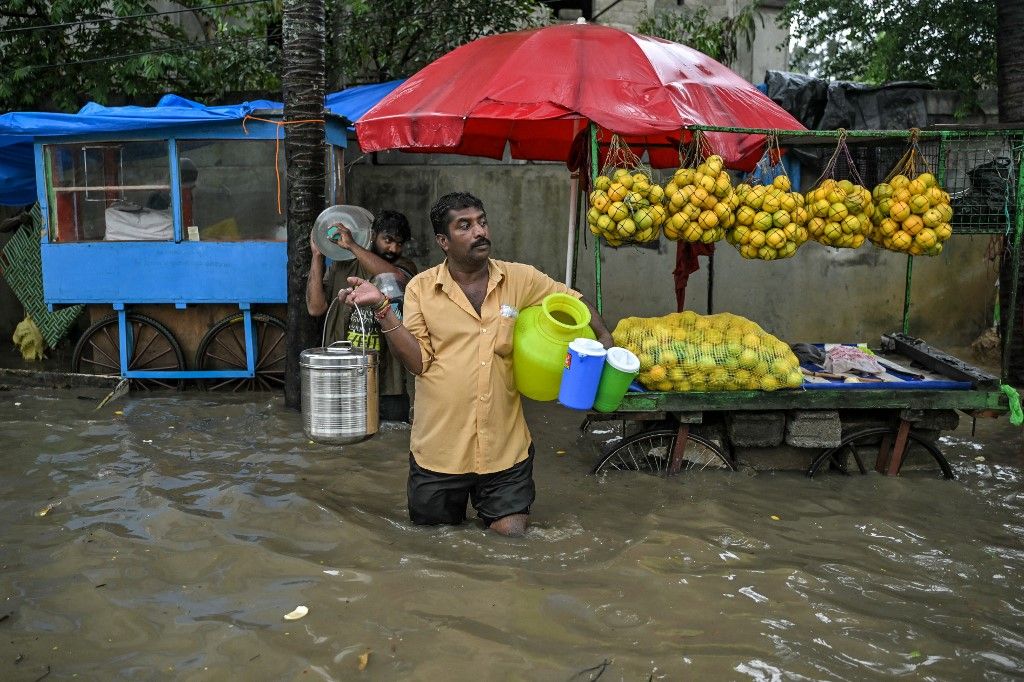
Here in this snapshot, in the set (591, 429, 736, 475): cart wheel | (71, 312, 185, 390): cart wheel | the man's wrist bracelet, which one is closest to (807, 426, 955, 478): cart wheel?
(591, 429, 736, 475): cart wheel

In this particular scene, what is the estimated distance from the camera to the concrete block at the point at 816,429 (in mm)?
5215

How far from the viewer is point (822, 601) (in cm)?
365

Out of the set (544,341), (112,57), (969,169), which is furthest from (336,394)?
(112,57)

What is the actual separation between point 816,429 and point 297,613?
3.25 m

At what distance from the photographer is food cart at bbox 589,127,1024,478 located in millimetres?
5113

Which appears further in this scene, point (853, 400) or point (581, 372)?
point (853, 400)

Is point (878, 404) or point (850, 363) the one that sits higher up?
point (850, 363)

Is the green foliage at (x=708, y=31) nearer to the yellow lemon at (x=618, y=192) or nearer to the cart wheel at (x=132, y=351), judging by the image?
the yellow lemon at (x=618, y=192)

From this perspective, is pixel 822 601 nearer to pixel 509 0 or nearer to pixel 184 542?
pixel 184 542

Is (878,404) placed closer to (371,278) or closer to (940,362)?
(940,362)

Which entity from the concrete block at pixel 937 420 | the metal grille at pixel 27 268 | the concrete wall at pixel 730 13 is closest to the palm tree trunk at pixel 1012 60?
the concrete block at pixel 937 420

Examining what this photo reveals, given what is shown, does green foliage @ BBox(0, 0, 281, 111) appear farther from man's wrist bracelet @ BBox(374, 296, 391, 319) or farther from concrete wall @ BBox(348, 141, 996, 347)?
man's wrist bracelet @ BBox(374, 296, 391, 319)

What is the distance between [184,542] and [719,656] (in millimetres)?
2440

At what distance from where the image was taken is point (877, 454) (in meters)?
5.47
